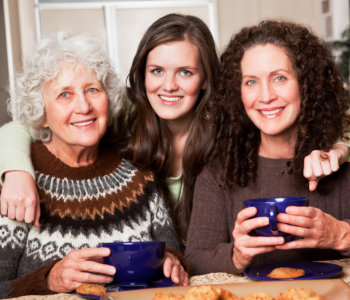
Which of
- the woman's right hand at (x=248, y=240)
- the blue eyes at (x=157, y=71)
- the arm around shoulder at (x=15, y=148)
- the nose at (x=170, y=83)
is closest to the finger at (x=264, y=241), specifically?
the woman's right hand at (x=248, y=240)

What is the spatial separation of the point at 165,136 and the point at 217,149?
36 centimetres

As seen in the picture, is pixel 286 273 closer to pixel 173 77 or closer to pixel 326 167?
pixel 326 167

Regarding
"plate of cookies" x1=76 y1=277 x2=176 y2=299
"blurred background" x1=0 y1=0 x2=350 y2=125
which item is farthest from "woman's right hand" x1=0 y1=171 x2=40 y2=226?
"blurred background" x1=0 y1=0 x2=350 y2=125

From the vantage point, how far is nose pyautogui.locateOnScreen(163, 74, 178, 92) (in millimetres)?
1804

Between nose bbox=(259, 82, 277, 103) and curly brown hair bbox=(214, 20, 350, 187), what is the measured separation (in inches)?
3.8

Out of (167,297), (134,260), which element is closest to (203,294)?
(167,297)

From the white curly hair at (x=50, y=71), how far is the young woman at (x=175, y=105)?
0.83 ft

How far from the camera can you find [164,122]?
194cm

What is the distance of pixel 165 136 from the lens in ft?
6.33

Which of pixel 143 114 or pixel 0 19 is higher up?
pixel 0 19

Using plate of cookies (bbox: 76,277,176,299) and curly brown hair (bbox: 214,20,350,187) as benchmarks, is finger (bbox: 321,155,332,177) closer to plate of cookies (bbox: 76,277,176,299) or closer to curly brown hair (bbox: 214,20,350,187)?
curly brown hair (bbox: 214,20,350,187)

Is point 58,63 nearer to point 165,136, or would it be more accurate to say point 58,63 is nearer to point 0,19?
point 165,136

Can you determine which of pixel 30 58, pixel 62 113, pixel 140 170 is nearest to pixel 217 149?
pixel 140 170

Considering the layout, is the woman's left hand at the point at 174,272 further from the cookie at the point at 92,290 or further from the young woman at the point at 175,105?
the young woman at the point at 175,105
